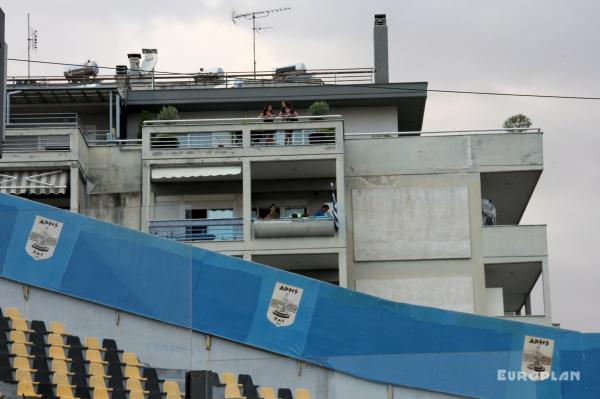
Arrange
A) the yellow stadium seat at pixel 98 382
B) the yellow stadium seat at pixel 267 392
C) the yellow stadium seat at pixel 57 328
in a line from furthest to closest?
the yellow stadium seat at pixel 267 392 → the yellow stadium seat at pixel 57 328 → the yellow stadium seat at pixel 98 382

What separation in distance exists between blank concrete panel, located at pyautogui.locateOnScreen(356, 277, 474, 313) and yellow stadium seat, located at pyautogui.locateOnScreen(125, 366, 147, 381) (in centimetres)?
1686

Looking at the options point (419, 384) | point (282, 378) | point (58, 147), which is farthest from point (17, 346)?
point (58, 147)

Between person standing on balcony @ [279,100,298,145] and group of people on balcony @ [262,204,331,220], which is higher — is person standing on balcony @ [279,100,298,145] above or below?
above

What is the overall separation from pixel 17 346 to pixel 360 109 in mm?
22375

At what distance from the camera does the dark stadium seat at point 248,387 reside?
20312 mm

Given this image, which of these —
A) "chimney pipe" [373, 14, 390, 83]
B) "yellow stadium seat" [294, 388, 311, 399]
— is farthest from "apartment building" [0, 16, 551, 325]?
"yellow stadium seat" [294, 388, 311, 399]

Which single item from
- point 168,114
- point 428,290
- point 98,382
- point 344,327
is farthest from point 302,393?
point 168,114

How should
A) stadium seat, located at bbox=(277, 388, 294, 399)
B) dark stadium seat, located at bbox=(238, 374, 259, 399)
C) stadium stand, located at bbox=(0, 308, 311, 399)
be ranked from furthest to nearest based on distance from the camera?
stadium seat, located at bbox=(277, 388, 294, 399), dark stadium seat, located at bbox=(238, 374, 259, 399), stadium stand, located at bbox=(0, 308, 311, 399)

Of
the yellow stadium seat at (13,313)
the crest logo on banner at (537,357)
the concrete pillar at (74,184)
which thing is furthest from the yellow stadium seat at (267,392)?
the concrete pillar at (74,184)

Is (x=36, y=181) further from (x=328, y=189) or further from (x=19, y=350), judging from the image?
(x=19, y=350)

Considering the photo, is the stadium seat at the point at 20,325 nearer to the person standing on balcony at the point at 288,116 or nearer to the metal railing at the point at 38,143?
the metal railing at the point at 38,143

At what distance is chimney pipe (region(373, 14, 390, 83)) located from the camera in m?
42.3

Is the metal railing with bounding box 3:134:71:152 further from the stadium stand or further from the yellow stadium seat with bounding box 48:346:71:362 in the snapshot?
the yellow stadium seat with bounding box 48:346:71:362

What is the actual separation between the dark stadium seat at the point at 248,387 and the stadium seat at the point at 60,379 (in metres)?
2.71
